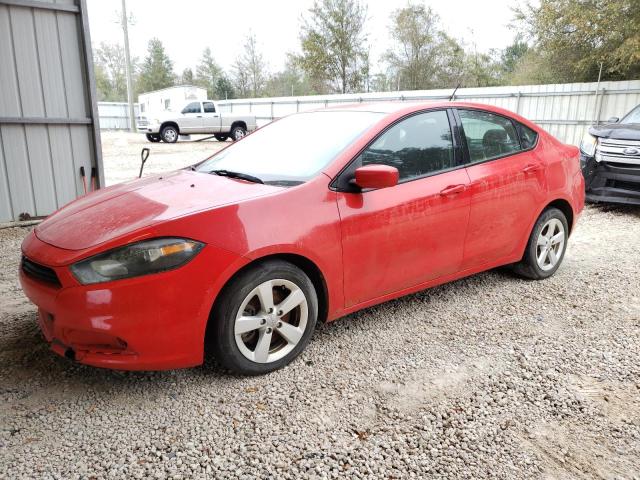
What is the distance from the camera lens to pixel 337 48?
1367 inches

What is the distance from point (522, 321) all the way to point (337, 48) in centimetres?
3396

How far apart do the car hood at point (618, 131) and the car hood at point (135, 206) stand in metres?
6.14

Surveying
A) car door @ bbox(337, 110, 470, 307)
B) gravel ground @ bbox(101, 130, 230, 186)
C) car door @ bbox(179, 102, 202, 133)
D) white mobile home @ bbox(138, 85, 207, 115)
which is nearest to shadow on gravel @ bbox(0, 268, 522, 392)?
car door @ bbox(337, 110, 470, 307)

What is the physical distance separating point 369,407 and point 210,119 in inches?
914

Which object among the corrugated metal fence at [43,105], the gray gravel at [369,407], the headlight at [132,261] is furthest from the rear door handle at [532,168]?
the corrugated metal fence at [43,105]

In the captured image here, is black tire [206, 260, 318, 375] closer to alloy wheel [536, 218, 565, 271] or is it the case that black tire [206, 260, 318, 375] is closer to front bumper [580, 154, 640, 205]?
alloy wheel [536, 218, 565, 271]

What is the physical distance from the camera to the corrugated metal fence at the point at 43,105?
20.0 ft

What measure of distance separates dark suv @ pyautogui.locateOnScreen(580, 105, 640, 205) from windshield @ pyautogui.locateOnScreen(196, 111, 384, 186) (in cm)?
524

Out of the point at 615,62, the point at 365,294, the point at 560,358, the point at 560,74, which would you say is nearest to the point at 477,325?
the point at 560,358

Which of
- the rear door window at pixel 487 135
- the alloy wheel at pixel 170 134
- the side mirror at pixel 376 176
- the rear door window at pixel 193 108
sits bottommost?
the alloy wheel at pixel 170 134

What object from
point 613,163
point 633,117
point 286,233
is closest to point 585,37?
point 633,117

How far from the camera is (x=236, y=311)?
→ 2.64m

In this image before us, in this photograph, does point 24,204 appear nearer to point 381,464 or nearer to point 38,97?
point 38,97

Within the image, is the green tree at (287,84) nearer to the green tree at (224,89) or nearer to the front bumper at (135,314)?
the green tree at (224,89)
